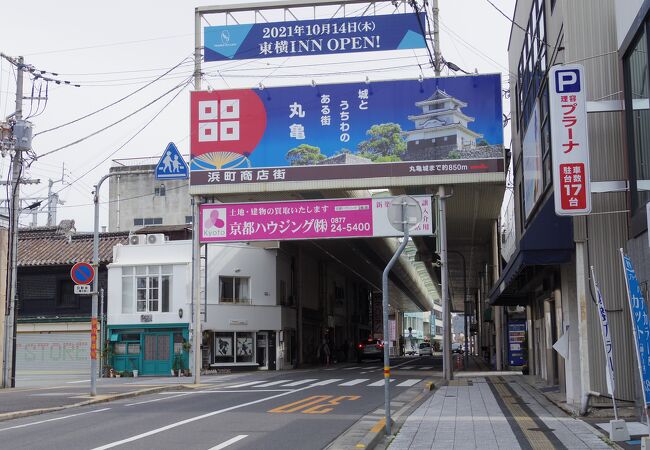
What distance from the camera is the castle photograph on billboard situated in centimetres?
2859

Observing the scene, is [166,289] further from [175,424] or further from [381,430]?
[381,430]

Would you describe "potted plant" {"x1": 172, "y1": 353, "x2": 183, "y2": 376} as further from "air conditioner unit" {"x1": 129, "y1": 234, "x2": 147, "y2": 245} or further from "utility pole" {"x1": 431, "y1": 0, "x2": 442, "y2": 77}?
"utility pole" {"x1": 431, "y1": 0, "x2": 442, "y2": 77}

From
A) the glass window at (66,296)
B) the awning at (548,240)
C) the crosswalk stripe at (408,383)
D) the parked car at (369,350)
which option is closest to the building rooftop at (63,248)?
the glass window at (66,296)

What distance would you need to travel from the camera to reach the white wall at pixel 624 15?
1282cm

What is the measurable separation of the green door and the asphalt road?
49.4 feet

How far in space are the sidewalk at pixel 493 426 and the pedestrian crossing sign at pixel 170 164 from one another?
449 inches

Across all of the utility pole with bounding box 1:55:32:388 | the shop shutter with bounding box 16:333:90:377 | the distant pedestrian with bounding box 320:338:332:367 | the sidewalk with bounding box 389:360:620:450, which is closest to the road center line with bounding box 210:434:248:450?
the sidewalk with bounding box 389:360:620:450

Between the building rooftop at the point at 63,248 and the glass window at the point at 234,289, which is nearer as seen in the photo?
the building rooftop at the point at 63,248

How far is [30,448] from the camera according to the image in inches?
457

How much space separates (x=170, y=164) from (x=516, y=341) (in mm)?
20149

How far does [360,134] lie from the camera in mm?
28984

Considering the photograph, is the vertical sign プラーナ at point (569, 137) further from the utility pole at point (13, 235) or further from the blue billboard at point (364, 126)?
the utility pole at point (13, 235)

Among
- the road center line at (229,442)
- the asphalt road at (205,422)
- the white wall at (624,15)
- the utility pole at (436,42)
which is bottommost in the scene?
the asphalt road at (205,422)

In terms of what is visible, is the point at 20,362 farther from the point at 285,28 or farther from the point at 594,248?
the point at 594,248
